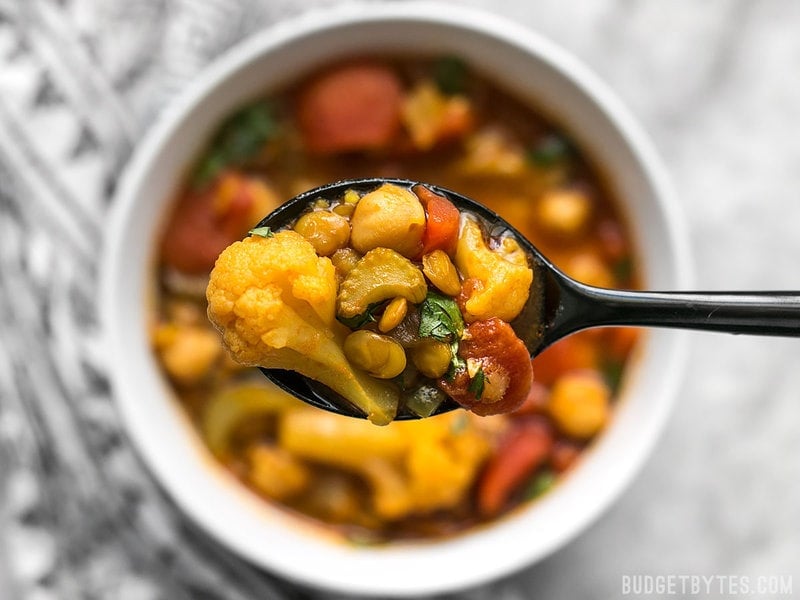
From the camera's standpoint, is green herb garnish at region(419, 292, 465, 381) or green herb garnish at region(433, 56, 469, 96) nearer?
green herb garnish at region(419, 292, 465, 381)

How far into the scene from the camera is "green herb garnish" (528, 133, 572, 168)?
7.35ft

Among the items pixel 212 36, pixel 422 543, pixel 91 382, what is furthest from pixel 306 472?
pixel 212 36

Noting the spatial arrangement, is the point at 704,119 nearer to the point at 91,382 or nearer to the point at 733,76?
the point at 733,76

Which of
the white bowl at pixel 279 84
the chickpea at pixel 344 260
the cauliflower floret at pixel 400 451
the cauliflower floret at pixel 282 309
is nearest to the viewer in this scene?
the cauliflower floret at pixel 282 309

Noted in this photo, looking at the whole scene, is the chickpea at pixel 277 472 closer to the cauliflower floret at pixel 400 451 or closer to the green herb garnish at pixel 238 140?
the cauliflower floret at pixel 400 451

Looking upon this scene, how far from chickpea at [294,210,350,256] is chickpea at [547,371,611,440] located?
3.30 ft

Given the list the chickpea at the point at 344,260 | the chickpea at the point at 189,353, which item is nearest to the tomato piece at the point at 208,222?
the chickpea at the point at 189,353

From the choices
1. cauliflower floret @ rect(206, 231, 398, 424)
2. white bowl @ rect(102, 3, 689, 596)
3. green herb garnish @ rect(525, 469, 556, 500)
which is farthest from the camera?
green herb garnish @ rect(525, 469, 556, 500)

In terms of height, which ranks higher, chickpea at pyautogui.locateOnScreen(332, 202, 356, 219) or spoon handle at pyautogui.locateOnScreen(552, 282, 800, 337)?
chickpea at pyautogui.locateOnScreen(332, 202, 356, 219)

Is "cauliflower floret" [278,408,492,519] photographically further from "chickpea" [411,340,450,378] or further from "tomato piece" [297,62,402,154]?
"chickpea" [411,340,450,378]

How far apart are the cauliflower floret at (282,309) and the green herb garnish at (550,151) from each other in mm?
1079

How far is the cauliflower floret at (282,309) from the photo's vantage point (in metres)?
1.27

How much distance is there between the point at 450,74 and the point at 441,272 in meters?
0.95

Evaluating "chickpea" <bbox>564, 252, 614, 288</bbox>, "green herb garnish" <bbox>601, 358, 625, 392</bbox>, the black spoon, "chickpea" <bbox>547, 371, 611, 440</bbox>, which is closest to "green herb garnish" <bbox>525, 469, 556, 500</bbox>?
"chickpea" <bbox>547, 371, 611, 440</bbox>
